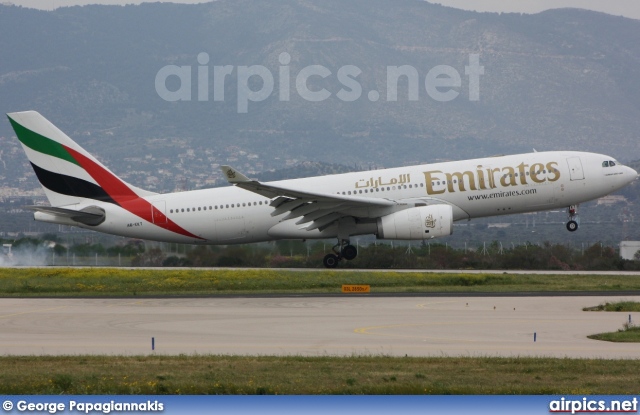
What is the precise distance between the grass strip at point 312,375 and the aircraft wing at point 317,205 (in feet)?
64.4

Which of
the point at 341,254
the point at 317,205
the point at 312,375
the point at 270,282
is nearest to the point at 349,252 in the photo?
the point at 341,254

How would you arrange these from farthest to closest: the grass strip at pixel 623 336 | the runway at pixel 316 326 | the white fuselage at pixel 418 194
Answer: the white fuselage at pixel 418 194 < the grass strip at pixel 623 336 < the runway at pixel 316 326

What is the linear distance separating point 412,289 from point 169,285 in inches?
339

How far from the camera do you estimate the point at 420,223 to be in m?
40.8

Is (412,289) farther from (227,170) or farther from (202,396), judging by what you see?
(202,396)

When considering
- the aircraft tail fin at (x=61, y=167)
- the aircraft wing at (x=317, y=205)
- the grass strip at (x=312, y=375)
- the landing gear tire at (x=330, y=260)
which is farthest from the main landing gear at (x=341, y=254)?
the grass strip at (x=312, y=375)

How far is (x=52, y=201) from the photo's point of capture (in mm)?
44531

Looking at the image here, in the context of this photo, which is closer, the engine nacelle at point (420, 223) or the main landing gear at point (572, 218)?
the engine nacelle at point (420, 223)

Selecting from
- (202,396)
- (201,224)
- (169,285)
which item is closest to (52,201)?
(201,224)

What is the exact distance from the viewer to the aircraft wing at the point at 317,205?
40.1 metres

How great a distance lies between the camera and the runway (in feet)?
71.9

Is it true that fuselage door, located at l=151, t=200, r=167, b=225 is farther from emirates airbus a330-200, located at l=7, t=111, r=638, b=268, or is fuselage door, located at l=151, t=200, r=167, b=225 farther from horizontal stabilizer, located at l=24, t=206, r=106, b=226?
horizontal stabilizer, located at l=24, t=206, r=106, b=226

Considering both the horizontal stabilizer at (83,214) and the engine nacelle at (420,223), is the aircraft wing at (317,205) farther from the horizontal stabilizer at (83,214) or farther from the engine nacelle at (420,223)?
the horizontal stabilizer at (83,214)

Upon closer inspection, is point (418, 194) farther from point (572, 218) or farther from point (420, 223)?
point (572, 218)
